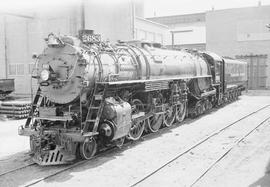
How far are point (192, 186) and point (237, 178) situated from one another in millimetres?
1076

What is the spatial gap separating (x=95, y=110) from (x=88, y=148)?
3.30 ft

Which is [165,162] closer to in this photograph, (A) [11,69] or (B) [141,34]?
(A) [11,69]

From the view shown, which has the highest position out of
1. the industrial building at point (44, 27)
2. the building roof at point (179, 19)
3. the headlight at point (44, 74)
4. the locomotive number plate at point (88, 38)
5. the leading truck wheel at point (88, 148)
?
the building roof at point (179, 19)

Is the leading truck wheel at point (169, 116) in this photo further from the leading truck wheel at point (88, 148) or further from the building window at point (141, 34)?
the building window at point (141, 34)

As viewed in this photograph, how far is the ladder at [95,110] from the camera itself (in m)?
9.28

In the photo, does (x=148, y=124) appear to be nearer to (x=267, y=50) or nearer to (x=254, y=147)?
(x=254, y=147)

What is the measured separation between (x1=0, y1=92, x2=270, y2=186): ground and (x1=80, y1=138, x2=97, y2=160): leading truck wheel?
246 mm

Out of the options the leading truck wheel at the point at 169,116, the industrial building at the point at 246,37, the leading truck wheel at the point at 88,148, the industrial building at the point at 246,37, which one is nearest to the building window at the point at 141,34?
the industrial building at the point at 246,37

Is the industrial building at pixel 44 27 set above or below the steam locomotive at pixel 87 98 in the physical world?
above

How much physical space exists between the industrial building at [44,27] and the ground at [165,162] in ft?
50.5

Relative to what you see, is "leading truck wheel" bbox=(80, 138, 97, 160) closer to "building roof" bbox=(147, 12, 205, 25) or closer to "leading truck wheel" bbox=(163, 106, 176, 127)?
"leading truck wheel" bbox=(163, 106, 176, 127)

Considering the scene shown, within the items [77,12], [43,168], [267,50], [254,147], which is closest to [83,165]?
[43,168]

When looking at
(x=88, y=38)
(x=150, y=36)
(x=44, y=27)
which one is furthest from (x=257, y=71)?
(x=88, y=38)

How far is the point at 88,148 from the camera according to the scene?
9.52 meters
